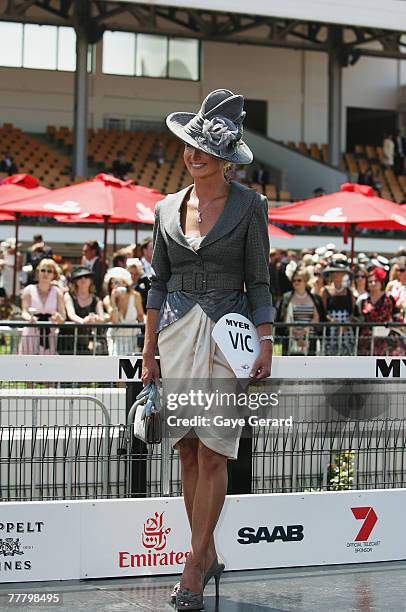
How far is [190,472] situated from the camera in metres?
5.07

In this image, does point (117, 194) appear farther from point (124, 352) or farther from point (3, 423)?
point (3, 423)

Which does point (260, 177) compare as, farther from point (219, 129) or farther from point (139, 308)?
point (219, 129)

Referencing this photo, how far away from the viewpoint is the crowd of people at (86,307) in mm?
10852

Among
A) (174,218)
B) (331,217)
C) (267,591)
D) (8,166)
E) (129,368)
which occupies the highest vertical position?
(8,166)

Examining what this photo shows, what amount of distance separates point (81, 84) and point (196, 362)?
29077 millimetres

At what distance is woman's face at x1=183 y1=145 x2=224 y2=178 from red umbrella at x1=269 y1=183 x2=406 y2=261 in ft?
33.7

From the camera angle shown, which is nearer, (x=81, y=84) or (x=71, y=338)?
(x=71, y=338)

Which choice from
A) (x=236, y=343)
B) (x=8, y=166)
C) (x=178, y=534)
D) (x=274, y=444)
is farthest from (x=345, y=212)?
(x=8, y=166)


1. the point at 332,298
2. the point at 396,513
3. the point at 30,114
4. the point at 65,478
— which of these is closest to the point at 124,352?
the point at 332,298

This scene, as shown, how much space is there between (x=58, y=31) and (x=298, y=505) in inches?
1428

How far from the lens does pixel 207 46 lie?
42.2 metres

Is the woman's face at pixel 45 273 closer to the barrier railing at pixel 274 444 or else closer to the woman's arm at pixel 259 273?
the barrier railing at pixel 274 444

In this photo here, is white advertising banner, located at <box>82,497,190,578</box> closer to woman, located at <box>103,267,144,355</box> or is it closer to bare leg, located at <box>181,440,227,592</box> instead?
bare leg, located at <box>181,440,227,592</box>

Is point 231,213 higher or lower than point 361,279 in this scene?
lower
